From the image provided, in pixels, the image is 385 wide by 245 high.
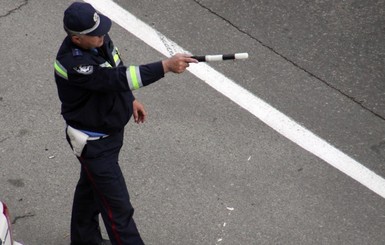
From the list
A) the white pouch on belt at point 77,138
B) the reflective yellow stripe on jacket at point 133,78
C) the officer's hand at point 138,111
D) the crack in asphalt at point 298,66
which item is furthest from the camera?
the crack in asphalt at point 298,66

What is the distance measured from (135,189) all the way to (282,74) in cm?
189

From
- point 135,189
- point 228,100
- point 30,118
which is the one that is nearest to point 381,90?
point 228,100

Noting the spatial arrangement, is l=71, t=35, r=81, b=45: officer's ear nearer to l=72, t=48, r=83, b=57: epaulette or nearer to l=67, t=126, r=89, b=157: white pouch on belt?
l=72, t=48, r=83, b=57: epaulette

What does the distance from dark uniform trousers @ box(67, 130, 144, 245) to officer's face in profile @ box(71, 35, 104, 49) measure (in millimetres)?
605

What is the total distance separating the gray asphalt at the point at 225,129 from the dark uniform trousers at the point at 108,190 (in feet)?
1.84

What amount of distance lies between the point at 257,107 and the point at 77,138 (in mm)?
2261

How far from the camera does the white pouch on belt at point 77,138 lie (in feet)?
15.0

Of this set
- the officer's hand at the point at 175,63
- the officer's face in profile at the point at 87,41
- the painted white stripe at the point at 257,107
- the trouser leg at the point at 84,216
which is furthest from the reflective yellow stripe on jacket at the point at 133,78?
the painted white stripe at the point at 257,107

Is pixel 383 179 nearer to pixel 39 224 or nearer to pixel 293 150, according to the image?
pixel 293 150

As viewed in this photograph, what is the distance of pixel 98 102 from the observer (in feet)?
14.7

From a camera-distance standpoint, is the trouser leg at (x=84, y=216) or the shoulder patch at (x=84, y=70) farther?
the trouser leg at (x=84, y=216)

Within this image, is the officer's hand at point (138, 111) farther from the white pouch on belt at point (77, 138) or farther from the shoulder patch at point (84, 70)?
the shoulder patch at point (84, 70)

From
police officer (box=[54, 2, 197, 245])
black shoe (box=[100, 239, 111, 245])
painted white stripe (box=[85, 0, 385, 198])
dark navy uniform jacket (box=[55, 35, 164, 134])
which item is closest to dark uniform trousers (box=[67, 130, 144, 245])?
police officer (box=[54, 2, 197, 245])

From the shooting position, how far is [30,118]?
6273mm
